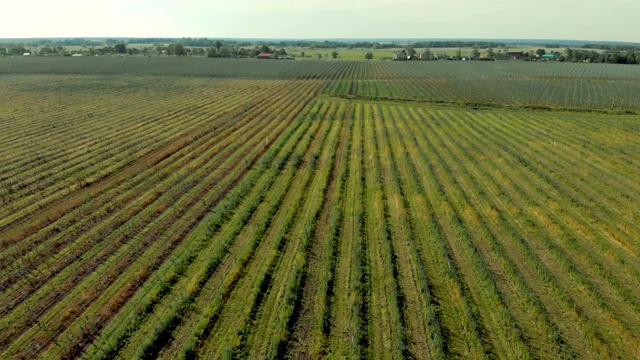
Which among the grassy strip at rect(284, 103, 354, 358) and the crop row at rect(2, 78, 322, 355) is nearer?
the grassy strip at rect(284, 103, 354, 358)

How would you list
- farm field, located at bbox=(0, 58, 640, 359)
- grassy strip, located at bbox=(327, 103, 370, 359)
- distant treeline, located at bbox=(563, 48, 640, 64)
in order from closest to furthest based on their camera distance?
grassy strip, located at bbox=(327, 103, 370, 359) < farm field, located at bbox=(0, 58, 640, 359) < distant treeline, located at bbox=(563, 48, 640, 64)

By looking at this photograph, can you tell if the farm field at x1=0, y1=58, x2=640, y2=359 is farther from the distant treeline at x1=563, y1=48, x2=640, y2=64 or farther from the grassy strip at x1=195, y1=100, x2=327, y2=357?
the distant treeline at x1=563, y1=48, x2=640, y2=64

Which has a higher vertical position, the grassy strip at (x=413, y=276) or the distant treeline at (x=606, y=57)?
the distant treeline at (x=606, y=57)

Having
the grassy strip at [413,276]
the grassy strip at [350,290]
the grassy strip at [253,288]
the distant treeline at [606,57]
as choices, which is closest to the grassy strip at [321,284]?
the grassy strip at [350,290]

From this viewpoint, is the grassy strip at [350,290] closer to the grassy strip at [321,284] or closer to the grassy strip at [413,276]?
the grassy strip at [321,284]

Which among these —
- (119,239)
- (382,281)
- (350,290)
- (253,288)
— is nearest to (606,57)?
(382,281)

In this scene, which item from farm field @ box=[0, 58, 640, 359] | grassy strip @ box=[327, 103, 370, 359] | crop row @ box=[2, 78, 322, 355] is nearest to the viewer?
grassy strip @ box=[327, 103, 370, 359]

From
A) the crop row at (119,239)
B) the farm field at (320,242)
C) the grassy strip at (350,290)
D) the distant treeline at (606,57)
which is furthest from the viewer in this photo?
the distant treeline at (606,57)

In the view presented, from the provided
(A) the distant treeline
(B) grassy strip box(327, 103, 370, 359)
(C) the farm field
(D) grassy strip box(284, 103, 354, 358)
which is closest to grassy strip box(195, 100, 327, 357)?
(C) the farm field

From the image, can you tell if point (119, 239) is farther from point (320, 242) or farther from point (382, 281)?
point (382, 281)
